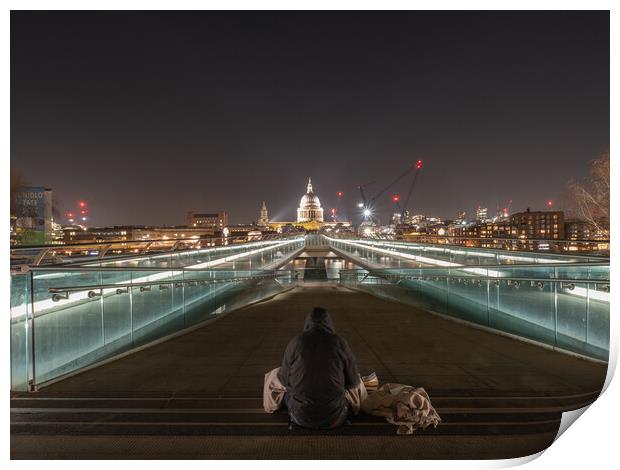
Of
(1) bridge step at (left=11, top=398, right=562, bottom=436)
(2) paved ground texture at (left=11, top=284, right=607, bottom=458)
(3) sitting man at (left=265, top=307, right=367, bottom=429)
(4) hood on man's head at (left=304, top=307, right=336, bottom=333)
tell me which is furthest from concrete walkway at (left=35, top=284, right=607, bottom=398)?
(4) hood on man's head at (left=304, top=307, right=336, bottom=333)

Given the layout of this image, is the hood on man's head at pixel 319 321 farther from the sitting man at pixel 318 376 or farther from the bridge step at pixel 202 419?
the bridge step at pixel 202 419

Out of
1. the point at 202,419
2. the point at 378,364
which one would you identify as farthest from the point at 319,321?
the point at 378,364

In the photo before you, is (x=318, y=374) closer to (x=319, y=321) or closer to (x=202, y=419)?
(x=319, y=321)

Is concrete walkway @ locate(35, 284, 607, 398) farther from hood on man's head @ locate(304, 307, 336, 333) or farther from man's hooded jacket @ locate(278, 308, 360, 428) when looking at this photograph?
hood on man's head @ locate(304, 307, 336, 333)

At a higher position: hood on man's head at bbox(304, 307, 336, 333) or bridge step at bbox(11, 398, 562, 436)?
hood on man's head at bbox(304, 307, 336, 333)

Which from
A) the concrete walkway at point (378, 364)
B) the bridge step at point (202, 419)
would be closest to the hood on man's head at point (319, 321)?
the bridge step at point (202, 419)

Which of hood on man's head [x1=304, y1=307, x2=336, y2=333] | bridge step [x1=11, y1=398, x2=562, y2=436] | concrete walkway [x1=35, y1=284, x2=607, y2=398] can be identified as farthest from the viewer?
concrete walkway [x1=35, y1=284, x2=607, y2=398]

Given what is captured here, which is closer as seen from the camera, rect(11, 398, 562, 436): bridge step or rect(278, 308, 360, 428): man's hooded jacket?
rect(278, 308, 360, 428): man's hooded jacket
